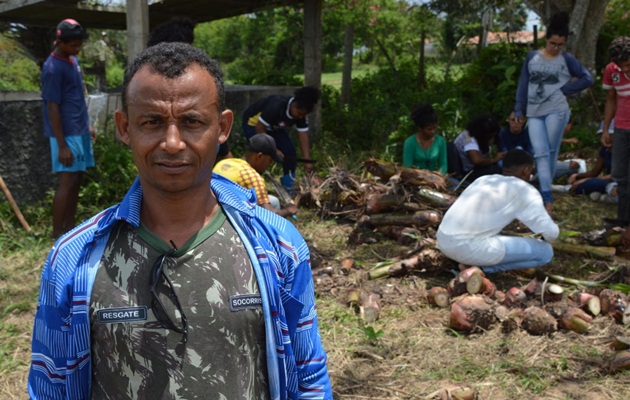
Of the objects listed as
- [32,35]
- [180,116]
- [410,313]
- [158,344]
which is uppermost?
[32,35]

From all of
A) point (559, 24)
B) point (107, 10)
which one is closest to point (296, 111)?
point (559, 24)

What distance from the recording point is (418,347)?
3736 mm

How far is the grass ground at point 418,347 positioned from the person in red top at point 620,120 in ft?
4.07

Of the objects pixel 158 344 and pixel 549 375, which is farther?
pixel 549 375

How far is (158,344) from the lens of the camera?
1307 mm

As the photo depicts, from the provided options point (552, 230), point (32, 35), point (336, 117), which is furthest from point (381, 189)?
point (32, 35)

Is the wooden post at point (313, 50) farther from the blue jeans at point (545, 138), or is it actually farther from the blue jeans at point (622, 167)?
the blue jeans at point (622, 167)

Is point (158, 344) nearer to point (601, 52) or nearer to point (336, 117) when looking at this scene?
point (336, 117)

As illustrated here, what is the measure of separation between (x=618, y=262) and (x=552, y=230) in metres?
0.75

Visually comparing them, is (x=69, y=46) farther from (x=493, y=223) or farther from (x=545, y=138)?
(x=545, y=138)

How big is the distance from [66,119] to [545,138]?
15.0 ft

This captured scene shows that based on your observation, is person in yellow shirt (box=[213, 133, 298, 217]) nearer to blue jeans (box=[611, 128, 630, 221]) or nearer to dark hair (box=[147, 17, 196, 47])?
dark hair (box=[147, 17, 196, 47])

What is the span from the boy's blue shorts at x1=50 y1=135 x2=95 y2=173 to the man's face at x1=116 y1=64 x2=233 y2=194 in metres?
4.40

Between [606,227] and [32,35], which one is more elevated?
[32,35]
